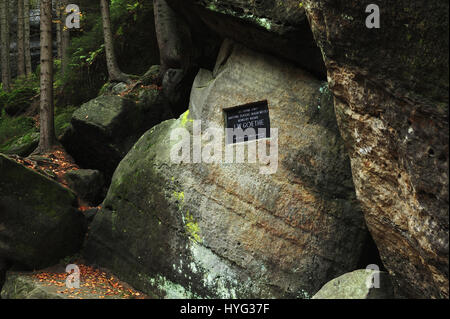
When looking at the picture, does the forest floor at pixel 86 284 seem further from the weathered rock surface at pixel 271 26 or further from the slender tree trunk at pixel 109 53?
the slender tree trunk at pixel 109 53

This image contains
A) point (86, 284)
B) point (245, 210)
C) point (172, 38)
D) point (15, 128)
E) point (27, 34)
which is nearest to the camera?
point (245, 210)

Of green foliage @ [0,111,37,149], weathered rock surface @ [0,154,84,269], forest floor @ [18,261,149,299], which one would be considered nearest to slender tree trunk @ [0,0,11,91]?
green foliage @ [0,111,37,149]

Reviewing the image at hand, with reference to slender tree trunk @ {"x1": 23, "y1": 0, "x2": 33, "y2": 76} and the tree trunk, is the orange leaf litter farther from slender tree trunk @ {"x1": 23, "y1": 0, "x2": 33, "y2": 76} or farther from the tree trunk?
slender tree trunk @ {"x1": 23, "y1": 0, "x2": 33, "y2": 76}

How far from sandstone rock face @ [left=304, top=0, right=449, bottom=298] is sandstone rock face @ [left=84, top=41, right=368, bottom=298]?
4.68 ft

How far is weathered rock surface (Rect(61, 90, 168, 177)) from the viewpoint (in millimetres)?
11055

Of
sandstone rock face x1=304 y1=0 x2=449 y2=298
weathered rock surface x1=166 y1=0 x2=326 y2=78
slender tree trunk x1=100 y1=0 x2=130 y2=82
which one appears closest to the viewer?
sandstone rock face x1=304 y1=0 x2=449 y2=298

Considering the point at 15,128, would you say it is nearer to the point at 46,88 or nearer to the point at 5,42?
the point at 46,88

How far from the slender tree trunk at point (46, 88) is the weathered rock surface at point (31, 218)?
3529 millimetres

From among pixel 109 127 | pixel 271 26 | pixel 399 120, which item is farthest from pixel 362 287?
pixel 109 127

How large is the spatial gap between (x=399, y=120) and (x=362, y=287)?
241 cm

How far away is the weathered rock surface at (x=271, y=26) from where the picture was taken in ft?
25.0

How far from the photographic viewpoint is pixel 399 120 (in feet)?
16.7

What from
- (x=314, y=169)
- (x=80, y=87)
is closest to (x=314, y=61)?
(x=314, y=169)

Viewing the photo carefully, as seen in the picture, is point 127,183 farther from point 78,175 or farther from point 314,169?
point 314,169
